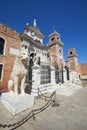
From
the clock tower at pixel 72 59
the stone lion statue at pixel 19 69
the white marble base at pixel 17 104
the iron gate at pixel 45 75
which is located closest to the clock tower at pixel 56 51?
the iron gate at pixel 45 75

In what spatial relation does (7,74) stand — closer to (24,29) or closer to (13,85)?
(13,85)

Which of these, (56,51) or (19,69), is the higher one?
(56,51)

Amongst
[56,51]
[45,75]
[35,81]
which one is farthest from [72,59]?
[35,81]


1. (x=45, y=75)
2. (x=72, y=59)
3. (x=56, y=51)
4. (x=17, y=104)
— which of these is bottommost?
(x=17, y=104)

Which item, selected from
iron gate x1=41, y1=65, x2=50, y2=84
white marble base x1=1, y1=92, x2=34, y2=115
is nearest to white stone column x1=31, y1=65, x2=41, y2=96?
white marble base x1=1, y1=92, x2=34, y2=115

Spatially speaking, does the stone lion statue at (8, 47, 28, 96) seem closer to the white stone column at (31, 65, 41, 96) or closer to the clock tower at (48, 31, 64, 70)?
the white stone column at (31, 65, 41, 96)

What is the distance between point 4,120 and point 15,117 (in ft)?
1.34

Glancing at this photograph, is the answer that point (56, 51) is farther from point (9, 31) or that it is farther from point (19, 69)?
Answer: point (19, 69)

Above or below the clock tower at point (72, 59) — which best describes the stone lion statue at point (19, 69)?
below

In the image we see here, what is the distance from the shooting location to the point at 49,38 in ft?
80.5

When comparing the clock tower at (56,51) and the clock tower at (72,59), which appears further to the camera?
the clock tower at (72,59)

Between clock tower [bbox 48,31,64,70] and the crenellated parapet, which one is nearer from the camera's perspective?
the crenellated parapet

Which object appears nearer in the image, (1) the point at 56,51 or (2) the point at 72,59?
(1) the point at 56,51

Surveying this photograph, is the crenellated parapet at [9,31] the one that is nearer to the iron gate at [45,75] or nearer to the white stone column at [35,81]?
the iron gate at [45,75]
